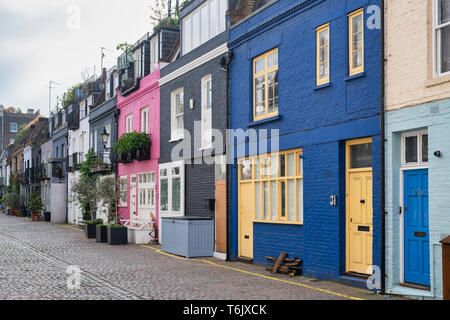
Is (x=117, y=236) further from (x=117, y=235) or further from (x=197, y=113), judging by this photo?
(x=197, y=113)

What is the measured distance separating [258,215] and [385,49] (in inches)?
240

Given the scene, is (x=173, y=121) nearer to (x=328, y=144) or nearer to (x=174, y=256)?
(x=174, y=256)

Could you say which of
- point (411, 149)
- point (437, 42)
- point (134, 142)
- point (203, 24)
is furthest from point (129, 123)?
point (437, 42)

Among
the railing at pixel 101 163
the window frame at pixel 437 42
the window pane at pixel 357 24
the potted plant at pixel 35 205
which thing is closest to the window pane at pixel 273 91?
the window pane at pixel 357 24

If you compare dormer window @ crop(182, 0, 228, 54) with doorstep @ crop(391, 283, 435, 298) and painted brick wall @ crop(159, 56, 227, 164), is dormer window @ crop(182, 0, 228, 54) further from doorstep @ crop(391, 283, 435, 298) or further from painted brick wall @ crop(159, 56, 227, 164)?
doorstep @ crop(391, 283, 435, 298)

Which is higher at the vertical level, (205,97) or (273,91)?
(205,97)

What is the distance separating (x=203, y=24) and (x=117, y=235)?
8112mm

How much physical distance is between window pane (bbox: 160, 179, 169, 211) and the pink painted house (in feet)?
2.43

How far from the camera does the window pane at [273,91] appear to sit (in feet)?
47.9

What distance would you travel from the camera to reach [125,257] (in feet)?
55.7

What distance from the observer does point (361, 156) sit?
11.6 m

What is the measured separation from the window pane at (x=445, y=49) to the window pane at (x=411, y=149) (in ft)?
4.34

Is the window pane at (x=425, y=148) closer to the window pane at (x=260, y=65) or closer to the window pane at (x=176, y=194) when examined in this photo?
the window pane at (x=260, y=65)
